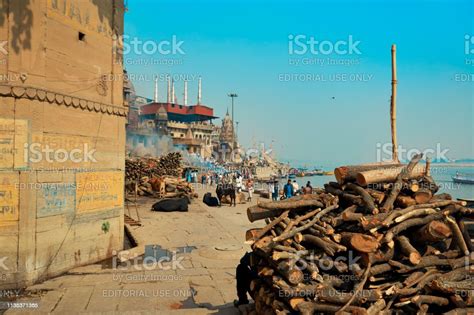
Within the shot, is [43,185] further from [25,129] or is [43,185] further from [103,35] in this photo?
[103,35]

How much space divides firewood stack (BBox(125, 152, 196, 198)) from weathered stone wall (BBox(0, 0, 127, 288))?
49.1ft

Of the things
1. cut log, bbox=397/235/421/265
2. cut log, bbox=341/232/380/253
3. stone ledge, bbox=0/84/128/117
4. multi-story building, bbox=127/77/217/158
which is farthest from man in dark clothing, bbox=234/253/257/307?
multi-story building, bbox=127/77/217/158

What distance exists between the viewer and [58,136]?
10602mm

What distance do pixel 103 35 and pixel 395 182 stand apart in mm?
10325

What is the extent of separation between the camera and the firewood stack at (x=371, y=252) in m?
5.52

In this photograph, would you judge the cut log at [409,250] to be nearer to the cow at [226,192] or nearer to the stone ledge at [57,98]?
the stone ledge at [57,98]

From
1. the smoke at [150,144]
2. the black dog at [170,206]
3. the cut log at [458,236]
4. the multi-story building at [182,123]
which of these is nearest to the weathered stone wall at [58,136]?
the cut log at [458,236]

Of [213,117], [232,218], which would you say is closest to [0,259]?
[232,218]

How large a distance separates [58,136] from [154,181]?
66.5 ft

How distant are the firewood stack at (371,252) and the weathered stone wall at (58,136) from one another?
630 centimetres

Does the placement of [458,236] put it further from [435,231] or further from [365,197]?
[365,197]

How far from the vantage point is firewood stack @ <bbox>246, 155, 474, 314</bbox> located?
552cm

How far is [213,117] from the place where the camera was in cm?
13150

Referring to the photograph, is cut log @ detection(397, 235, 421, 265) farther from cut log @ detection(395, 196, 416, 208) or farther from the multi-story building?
the multi-story building
